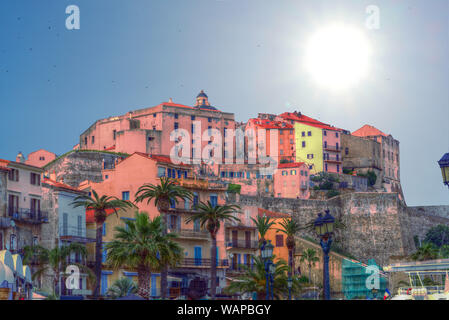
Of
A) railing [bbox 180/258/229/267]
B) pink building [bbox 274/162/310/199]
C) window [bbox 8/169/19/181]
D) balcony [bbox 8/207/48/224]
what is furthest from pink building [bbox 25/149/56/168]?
window [bbox 8/169/19/181]

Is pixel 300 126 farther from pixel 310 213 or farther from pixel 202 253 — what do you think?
pixel 202 253

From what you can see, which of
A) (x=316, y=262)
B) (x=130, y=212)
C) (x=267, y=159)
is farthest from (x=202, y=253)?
(x=267, y=159)

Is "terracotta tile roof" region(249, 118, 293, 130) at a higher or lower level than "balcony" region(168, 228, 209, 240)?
higher

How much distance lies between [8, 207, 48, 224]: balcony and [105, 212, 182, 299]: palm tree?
691 centimetres

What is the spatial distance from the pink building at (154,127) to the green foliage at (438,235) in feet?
99.9

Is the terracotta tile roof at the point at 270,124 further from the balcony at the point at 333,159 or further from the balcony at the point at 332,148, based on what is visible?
the balcony at the point at 333,159

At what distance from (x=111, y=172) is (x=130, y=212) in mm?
9315

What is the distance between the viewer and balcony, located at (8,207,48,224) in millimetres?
52625

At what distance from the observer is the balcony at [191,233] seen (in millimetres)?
63391

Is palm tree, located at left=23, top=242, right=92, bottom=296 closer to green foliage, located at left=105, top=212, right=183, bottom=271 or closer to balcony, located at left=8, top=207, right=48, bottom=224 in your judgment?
balcony, located at left=8, top=207, right=48, bottom=224

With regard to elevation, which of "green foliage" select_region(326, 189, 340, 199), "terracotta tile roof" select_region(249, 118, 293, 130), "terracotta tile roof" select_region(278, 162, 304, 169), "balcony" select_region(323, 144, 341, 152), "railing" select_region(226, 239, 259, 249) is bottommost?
"railing" select_region(226, 239, 259, 249)

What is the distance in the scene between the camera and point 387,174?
118062 millimetres

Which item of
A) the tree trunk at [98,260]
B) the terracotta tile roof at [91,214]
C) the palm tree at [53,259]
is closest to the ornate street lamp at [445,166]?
the palm tree at [53,259]

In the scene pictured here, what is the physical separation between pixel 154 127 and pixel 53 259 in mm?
52298
